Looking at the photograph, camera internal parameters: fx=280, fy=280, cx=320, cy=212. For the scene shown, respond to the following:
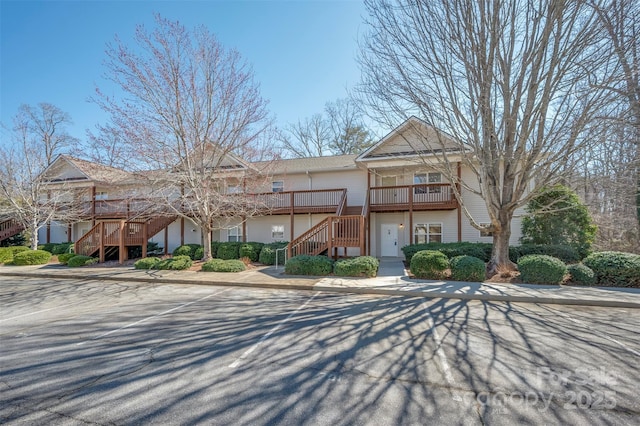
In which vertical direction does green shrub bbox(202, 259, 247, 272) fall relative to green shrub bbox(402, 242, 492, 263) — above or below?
below

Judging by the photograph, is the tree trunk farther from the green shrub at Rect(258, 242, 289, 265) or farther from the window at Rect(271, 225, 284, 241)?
the window at Rect(271, 225, 284, 241)

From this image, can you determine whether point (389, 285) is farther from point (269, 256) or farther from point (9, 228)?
point (9, 228)

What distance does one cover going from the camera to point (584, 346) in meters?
4.57

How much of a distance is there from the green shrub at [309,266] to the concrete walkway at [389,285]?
14.8 inches

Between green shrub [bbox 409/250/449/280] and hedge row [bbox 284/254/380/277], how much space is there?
1.42 meters

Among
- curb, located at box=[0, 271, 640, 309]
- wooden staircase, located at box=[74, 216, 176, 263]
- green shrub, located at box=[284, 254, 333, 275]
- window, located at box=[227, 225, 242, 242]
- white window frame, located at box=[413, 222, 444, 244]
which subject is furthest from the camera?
window, located at box=[227, 225, 242, 242]

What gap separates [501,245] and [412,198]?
16.5ft

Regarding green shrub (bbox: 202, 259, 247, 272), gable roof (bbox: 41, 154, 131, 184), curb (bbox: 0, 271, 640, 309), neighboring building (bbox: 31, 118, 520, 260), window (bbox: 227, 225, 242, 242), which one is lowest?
curb (bbox: 0, 271, 640, 309)

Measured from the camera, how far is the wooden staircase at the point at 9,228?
19844mm

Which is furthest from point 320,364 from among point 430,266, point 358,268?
point 430,266

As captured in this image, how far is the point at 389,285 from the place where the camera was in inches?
350

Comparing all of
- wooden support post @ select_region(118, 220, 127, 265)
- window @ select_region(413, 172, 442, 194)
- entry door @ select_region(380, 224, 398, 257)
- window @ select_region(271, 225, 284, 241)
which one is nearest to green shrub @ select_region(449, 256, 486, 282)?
window @ select_region(413, 172, 442, 194)

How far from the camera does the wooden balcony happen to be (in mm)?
14477

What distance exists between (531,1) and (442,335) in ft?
32.3
